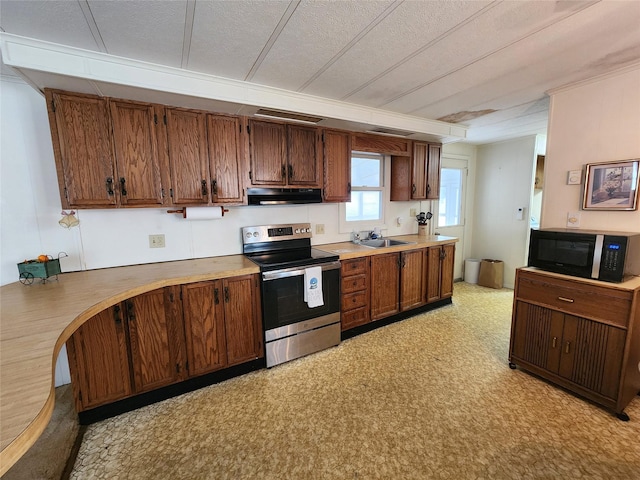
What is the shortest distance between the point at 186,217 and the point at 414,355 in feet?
8.12

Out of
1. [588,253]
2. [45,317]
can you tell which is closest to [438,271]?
[588,253]

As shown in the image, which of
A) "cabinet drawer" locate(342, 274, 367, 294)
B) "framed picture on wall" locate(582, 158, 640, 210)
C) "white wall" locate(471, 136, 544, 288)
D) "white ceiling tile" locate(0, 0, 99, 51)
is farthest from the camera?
"white wall" locate(471, 136, 544, 288)

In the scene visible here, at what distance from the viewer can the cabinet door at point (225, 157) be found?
2.41 metres

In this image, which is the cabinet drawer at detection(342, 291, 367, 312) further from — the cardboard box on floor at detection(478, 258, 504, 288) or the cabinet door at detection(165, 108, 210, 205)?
the cardboard box on floor at detection(478, 258, 504, 288)

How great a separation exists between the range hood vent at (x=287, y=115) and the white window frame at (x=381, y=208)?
0.89 m

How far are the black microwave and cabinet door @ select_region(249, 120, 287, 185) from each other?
2.33 meters

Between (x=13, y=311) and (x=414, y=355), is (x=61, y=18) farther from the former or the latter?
(x=414, y=355)

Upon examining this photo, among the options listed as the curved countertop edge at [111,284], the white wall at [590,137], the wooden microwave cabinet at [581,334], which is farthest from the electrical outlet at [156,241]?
the white wall at [590,137]

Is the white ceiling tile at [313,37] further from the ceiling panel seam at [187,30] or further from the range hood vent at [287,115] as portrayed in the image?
the ceiling panel seam at [187,30]

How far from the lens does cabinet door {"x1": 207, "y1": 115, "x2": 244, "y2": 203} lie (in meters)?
2.41

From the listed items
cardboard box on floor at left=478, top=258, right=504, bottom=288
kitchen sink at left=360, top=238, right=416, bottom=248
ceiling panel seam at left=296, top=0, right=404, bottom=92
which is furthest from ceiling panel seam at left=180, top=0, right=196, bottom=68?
cardboard box on floor at left=478, top=258, right=504, bottom=288

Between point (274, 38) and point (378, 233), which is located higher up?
point (274, 38)

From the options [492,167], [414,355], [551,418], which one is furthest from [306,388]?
[492,167]

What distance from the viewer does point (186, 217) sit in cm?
244
